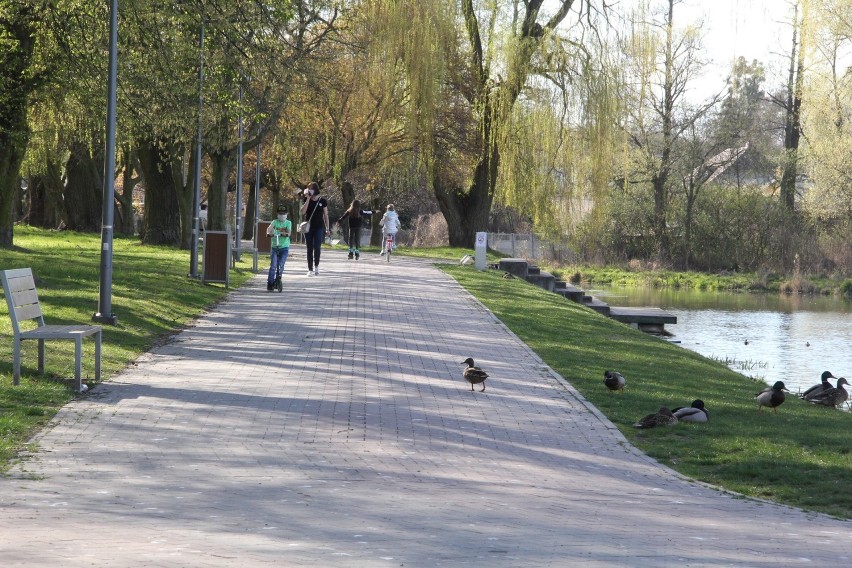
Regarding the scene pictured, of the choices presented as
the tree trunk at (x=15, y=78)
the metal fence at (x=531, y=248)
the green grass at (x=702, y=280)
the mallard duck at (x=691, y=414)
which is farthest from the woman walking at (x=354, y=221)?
the mallard duck at (x=691, y=414)

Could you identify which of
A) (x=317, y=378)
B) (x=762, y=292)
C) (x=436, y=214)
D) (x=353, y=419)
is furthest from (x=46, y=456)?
(x=436, y=214)

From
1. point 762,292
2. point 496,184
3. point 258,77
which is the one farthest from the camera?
point 762,292

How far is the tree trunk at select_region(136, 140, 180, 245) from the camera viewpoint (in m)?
37.6

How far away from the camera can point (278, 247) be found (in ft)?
74.7

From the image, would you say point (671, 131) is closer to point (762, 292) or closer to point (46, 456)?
point (762, 292)

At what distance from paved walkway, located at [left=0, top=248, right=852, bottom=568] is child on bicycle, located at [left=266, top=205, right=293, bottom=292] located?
322 inches

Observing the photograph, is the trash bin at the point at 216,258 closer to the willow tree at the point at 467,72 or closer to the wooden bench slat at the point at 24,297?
the wooden bench slat at the point at 24,297

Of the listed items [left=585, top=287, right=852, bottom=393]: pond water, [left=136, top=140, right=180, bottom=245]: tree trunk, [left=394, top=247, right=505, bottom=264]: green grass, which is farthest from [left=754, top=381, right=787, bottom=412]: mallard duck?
[left=136, top=140, right=180, bottom=245]: tree trunk

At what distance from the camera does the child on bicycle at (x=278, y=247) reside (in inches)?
897

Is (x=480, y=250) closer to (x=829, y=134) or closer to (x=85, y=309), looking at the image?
(x=85, y=309)

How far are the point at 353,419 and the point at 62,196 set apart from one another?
44484 millimetres

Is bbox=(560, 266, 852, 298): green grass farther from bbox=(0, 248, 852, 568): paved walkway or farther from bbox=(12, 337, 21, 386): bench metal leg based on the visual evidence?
bbox=(12, 337, 21, 386): bench metal leg

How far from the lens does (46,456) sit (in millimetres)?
8195

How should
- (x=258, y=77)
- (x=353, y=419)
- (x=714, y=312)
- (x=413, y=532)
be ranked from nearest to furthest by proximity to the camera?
(x=413, y=532)
(x=353, y=419)
(x=258, y=77)
(x=714, y=312)
